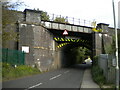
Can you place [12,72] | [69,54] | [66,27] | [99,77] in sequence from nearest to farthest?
[99,77] < [12,72] < [66,27] < [69,54]

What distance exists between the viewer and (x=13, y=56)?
21.5 m

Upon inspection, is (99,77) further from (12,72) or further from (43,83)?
(12,72)

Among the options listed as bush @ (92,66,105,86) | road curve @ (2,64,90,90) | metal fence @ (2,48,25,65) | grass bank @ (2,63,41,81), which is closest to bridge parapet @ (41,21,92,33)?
metal fence @ (2,48,25,65)

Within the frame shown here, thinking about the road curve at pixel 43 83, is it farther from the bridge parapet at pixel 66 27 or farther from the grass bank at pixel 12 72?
the bridge parapet at pixel 66 27

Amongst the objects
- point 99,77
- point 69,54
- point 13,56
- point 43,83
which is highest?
point 13,56

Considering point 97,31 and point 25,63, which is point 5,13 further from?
point 97,31

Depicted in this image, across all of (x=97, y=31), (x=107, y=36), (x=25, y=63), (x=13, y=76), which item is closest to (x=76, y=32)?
(x=97, y=31)

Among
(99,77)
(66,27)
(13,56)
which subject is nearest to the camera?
(99,77)

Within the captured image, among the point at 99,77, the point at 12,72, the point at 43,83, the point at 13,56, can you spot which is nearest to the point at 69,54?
the point at 13,56

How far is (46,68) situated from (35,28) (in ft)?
21.4

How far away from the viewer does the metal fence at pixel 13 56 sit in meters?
19.9

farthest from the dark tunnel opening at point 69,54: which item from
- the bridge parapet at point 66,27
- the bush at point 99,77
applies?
the bush at point 99,77

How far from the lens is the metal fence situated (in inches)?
785

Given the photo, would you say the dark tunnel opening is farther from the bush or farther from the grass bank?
the bush
